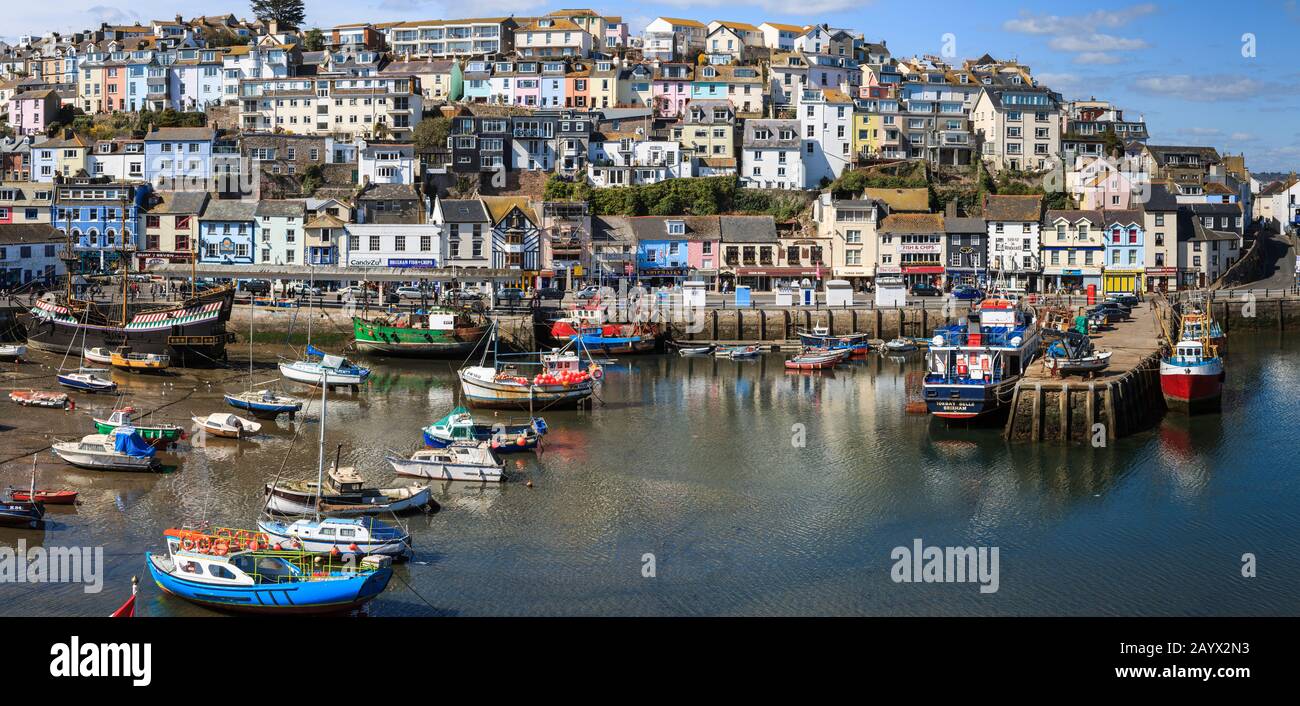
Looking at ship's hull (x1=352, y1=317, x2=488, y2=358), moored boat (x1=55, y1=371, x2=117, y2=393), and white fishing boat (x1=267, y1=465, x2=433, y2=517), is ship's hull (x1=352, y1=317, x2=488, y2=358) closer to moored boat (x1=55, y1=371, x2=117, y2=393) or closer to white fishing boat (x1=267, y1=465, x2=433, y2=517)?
Answer: moored boat (x1=55, y1=371, x2=117, y2=393)

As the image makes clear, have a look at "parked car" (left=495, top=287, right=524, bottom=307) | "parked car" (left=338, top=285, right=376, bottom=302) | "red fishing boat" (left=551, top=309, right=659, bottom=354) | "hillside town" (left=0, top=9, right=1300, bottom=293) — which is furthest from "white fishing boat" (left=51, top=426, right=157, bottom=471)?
"parked car" (left=495, top=287, right=524, bottom=307)

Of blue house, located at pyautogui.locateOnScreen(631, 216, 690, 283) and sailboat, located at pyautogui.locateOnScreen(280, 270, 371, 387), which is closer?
sailboat, located at pyautogui.locateOnScreen(280, 270, 371, 387)

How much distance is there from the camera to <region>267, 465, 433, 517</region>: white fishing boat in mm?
23184

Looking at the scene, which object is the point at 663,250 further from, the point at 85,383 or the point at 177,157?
the point at 85,383

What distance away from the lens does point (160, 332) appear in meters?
40.1

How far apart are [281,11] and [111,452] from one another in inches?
3048

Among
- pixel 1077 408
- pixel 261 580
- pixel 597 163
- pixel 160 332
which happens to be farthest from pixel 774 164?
pixel 261 580

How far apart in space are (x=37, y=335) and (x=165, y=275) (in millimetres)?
10376

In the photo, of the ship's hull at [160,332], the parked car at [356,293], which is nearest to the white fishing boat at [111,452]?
the ship's hull at [160,332]

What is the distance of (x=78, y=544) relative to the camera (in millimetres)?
21250

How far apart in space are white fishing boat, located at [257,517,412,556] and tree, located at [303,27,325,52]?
2860 inches

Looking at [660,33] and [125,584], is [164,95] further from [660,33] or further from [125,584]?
[125,584]

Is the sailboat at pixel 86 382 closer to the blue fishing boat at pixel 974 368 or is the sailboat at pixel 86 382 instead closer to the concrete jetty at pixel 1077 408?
the blue fishing boat at pixel 974 368

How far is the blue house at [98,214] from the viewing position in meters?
58.8
